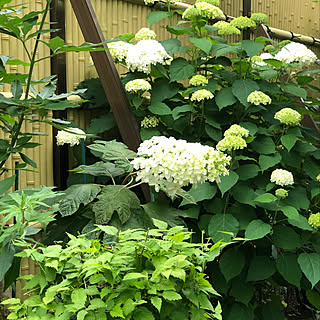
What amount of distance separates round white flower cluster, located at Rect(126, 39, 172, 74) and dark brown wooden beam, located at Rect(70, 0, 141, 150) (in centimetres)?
11

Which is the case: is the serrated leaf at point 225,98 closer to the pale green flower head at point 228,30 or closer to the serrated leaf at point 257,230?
the pale green flower head at point 228,30

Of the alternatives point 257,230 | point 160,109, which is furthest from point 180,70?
point 257,230

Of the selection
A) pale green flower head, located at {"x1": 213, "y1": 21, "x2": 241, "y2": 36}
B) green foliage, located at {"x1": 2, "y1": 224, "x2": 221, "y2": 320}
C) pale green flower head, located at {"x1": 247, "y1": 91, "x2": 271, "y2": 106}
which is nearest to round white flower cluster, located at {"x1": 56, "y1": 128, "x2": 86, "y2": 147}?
pale green flower head, located at {"x1": 247, "y1": 91, "x2": 271, "y2": 106}

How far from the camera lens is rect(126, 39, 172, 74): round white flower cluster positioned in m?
2.69

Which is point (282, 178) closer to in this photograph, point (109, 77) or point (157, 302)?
point (109, 77)

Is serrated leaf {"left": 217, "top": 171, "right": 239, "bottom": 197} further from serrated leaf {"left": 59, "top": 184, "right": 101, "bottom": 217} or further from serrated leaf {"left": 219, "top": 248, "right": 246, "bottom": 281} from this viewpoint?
serrated leaf {"left": 59, "top": 184, "right": 101, "bottom": 217}

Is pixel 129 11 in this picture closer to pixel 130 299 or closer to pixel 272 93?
pixel 272 93

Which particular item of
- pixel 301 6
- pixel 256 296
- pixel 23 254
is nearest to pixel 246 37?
pixel 301 6

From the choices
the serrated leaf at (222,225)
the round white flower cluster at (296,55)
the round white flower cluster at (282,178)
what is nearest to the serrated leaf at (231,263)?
the serrated leaf at (222,225)

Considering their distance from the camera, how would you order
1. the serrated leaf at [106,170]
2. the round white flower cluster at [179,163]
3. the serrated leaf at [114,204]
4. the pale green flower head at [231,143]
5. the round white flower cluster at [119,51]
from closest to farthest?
1. the round white flower cluster at [179,163]
2. the serrated leaf at [114,204]
3. the serrated leaf at [106,170]
4. the pale green flower head at [231,143]
5. the round white flower cluster at [119,51]

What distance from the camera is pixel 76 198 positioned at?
2.11 m

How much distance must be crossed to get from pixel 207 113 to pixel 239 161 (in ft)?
0.92

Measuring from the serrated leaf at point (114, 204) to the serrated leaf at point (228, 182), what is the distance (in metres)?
0.40

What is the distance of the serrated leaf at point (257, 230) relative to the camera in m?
2.35
